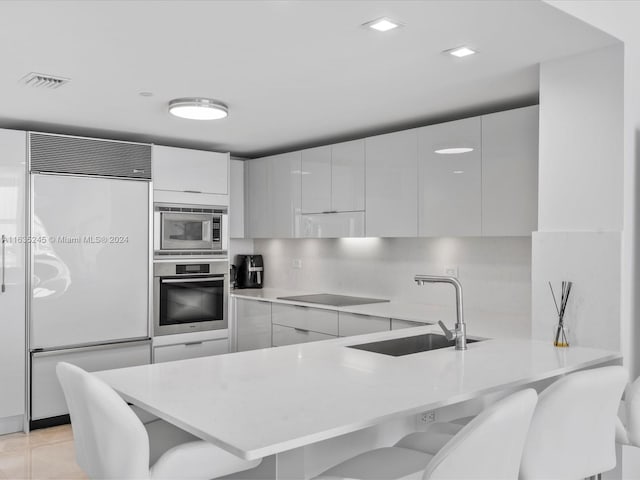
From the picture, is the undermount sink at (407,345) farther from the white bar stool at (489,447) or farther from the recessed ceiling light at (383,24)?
the recessed ceiling light at (383,24)

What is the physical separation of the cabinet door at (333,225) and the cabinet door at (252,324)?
2.42ft

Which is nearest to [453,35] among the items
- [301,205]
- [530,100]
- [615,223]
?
[615,223]

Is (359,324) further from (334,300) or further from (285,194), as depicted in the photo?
(285,194)

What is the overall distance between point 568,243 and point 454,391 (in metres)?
1.27

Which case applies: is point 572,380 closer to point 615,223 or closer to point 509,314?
point 615,223

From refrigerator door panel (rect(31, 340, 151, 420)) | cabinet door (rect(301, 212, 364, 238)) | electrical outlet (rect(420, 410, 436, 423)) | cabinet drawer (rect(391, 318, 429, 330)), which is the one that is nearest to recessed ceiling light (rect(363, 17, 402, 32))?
electrical outlet (rect(420, 410, 436, 423))

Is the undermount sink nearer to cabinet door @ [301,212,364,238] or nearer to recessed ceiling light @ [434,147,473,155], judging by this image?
recessed ceiling light @ [434,147,473,155]

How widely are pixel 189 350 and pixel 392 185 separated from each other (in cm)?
225

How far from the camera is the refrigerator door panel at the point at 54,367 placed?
414cm

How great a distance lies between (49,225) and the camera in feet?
13.7

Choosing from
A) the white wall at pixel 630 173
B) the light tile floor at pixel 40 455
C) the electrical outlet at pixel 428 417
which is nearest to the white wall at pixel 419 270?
the white wall at pixel 630 173

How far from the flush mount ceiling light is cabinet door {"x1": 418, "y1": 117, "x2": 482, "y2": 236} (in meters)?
1.40

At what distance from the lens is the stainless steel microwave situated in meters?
4.73

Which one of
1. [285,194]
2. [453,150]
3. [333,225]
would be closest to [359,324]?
[333,225]
